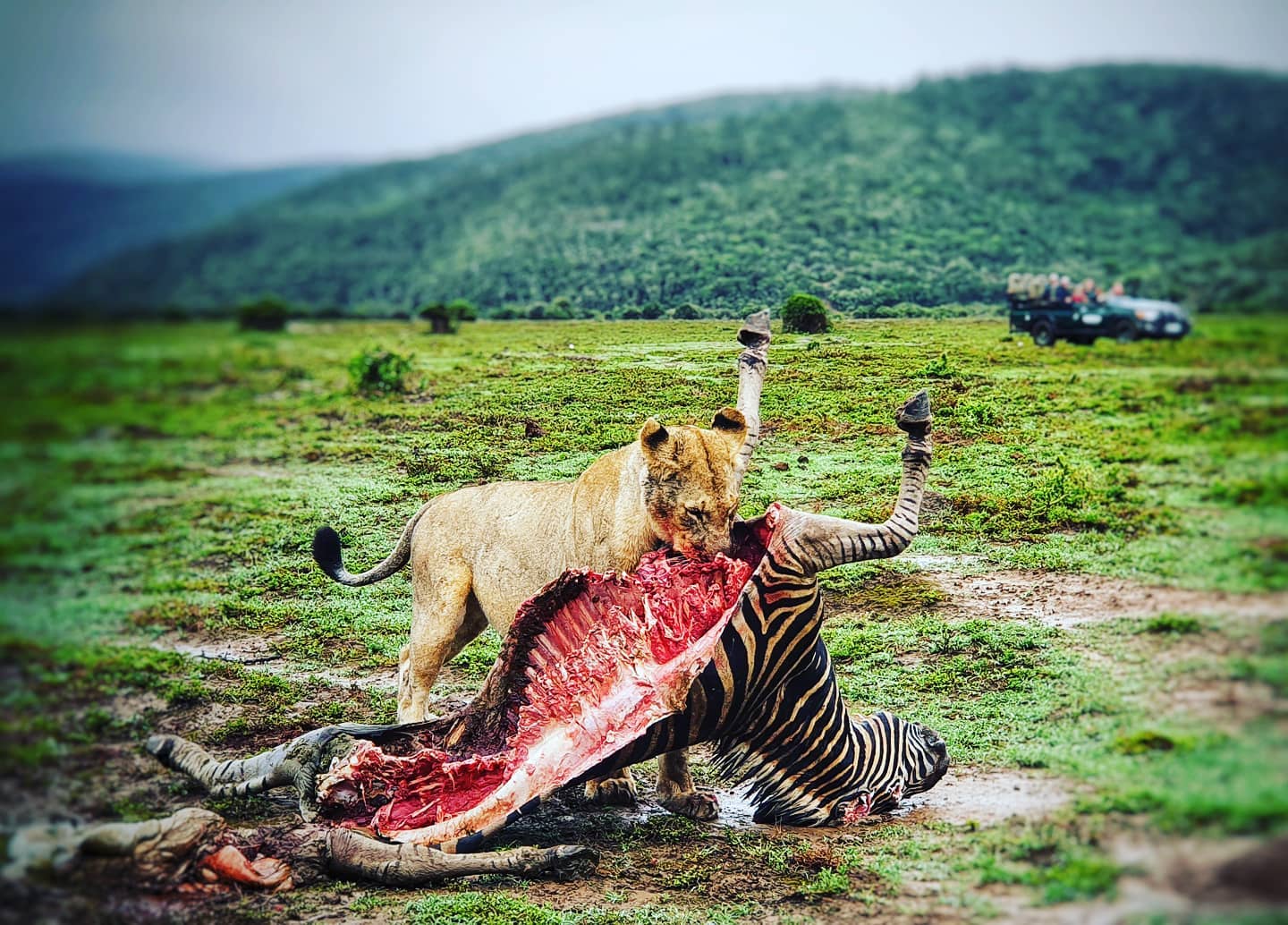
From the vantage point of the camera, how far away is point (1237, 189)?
6.92m

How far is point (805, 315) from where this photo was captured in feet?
25.9

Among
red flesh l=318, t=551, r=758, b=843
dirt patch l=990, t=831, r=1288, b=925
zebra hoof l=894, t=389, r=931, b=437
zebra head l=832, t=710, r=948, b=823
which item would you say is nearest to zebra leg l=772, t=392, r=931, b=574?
zebra hoof l=894, t=389, r=931, b=437

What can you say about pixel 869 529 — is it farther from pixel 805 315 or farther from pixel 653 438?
pixel 805 315

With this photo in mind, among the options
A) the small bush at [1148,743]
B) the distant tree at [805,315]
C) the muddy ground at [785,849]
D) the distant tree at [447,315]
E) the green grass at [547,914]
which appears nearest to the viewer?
the muddy ground at [785,849]

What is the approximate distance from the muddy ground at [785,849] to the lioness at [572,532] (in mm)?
522

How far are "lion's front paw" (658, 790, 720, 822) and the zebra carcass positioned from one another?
0.34 meters

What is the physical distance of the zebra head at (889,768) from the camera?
6.12m

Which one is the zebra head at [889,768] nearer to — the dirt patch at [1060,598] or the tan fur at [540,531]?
the dirt patch at [1060,598]

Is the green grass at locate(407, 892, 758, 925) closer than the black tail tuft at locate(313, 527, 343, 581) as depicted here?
Yes

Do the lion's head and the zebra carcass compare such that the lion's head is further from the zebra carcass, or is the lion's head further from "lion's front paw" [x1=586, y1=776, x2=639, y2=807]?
"lion's front paw" [x1=586, y1=776, x2=639, y2=807]

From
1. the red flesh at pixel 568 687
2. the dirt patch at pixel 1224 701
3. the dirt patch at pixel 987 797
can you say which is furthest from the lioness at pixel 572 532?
the dirt patch at pixel 1224 701

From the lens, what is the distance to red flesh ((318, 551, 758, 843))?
586 centimetres

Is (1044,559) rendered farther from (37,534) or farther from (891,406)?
(37,534)

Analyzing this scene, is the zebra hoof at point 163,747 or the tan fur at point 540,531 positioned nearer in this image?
the tan fur at point 540,531
